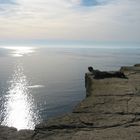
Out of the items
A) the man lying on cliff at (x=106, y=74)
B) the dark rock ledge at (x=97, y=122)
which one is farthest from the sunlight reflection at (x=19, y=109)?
the dark rock ledge at (x=97, y=122)

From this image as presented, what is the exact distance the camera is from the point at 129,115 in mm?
9406

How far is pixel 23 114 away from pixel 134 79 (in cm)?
7813

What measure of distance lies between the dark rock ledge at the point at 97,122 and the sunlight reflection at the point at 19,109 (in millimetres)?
68846

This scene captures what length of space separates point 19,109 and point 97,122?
85552 millimetres

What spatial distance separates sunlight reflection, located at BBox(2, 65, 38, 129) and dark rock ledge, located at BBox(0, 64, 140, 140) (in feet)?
226

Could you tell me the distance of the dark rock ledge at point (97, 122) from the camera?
7730 mm

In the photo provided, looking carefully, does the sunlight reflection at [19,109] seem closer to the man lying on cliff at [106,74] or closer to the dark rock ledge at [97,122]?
the man lying on cliff at [106,74]

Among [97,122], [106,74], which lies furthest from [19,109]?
[97,122]

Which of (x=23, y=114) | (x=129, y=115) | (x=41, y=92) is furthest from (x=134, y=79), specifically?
(x=41, y=92)

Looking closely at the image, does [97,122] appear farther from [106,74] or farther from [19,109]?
[19,109]

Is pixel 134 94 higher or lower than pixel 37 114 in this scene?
higher

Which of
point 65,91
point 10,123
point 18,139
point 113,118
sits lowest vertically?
point 10,123

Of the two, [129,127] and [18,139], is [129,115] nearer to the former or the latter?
[129,127]

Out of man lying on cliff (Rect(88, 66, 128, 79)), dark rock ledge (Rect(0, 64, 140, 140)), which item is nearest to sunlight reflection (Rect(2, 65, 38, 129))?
man lying on cliff (Rect(88, 66, 128, 79))
